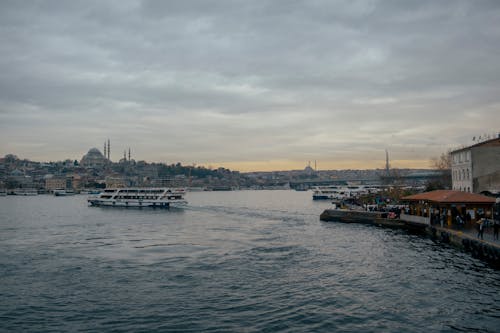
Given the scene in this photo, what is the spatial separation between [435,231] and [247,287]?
1864 centimetres

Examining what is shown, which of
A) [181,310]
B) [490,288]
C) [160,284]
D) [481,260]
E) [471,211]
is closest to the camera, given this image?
[181,310]

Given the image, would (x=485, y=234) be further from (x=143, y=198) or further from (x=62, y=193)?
(x=62, y=193)

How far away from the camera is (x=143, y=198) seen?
77.2 m

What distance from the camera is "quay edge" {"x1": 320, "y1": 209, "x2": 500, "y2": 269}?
70.4 feet

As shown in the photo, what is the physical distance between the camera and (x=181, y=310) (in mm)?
14805

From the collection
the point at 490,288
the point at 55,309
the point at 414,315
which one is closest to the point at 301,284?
the point at 414,315

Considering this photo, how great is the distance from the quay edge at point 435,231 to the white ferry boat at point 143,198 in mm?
35365

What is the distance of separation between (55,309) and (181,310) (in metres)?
4.54

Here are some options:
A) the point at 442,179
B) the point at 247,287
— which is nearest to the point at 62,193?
the point at 442,179

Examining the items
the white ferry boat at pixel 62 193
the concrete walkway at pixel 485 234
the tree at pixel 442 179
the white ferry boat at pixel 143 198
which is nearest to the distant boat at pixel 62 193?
the white ferry boat at pixel 62 193

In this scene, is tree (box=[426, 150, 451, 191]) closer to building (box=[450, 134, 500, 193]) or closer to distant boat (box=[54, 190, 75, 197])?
building (box=[450, 134, 500, 193])

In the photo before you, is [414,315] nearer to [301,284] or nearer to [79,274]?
[301,284]

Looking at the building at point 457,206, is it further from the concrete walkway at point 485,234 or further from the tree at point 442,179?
the tree at point 442,179

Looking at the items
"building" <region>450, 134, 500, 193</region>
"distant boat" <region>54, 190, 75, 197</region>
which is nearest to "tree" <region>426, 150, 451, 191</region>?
"building" <region>450, 134, 500, 193</region>
